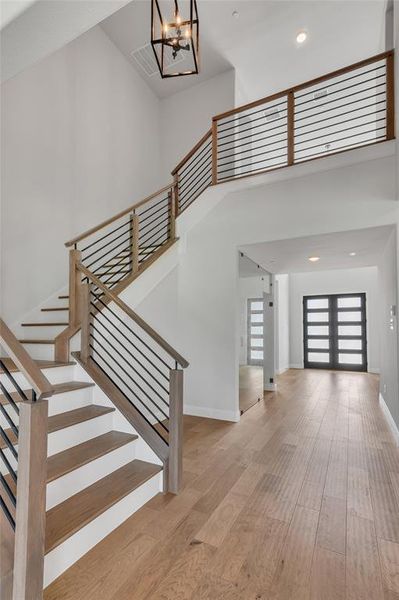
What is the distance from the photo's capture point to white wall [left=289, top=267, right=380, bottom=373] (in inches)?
322

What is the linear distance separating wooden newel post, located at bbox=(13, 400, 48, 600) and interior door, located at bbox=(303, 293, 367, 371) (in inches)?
343

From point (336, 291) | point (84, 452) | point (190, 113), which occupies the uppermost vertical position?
point (190, 113)

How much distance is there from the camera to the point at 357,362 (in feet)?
27.5

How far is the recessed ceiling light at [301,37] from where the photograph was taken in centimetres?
504

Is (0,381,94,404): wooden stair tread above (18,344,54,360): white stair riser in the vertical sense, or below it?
below

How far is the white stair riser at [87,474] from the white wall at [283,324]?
19.8 feet

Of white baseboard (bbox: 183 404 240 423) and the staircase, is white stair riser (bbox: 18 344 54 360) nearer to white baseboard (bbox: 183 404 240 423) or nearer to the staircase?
the staircase

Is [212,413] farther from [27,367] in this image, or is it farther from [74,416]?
[27,367]

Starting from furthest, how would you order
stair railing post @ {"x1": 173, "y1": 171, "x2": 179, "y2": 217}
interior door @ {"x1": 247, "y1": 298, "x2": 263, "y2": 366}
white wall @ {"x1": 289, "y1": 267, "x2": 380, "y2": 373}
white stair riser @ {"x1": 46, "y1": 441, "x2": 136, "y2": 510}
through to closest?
interior door @ {"x1": 247, "y1": 298, "x2": 263, "y2": 366}
white wall @ {"x1": 289, "y1": 267, "x2": 380, "y2": 373}
stair railing post @ {"x1": 173, "y1": 171, "x2": 179, "y2": 217}
white stair riser @ {"x1": 46, "y1": 441, "x2": 136, "y2": 510}

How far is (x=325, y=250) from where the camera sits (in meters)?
4.42

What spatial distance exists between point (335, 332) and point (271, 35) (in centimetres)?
719

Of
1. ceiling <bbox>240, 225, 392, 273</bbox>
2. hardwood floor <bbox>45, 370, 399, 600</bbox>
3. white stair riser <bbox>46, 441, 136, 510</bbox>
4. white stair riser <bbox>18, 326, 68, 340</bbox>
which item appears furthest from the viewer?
ceiling <bbox>240, 225, 392, 273</bbox>

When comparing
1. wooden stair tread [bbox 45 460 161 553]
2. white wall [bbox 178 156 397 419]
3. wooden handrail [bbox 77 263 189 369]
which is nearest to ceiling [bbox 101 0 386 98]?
white wall [bbox 178 156 397 419]

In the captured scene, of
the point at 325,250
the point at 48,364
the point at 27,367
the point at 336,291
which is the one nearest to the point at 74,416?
the point at 48,364
